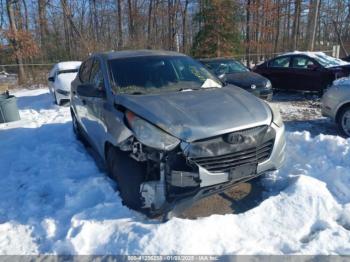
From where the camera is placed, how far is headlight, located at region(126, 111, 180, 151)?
2.97 meters

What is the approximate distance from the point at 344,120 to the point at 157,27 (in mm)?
26614

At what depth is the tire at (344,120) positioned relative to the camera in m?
6.13

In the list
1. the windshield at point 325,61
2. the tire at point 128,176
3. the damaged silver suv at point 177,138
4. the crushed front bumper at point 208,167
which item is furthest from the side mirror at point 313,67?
the tire at point 128,176

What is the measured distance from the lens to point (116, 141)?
3418 mm

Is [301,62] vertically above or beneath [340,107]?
above

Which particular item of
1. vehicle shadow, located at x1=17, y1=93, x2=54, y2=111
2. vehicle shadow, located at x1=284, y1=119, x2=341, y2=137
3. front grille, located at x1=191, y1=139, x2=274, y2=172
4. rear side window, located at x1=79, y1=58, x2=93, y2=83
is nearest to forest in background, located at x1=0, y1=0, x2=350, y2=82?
vehicle shadow, located at x1=17, y1=93, x2=54, y2=111

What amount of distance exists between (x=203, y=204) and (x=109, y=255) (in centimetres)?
133

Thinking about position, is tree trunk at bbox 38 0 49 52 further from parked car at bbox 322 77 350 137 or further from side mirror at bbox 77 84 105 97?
parked car at bbox 322 77 350 137

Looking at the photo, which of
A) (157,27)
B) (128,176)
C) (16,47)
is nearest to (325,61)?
(128,176)

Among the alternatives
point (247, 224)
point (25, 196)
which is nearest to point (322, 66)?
point (247, 224)

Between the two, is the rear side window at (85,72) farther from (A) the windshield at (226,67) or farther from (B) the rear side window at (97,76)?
(A) the windshield at (226,67)

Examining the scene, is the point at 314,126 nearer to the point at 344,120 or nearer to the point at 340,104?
the point at 344,120

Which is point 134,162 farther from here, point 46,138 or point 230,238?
point 46,138

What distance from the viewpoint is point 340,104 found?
615 cm
